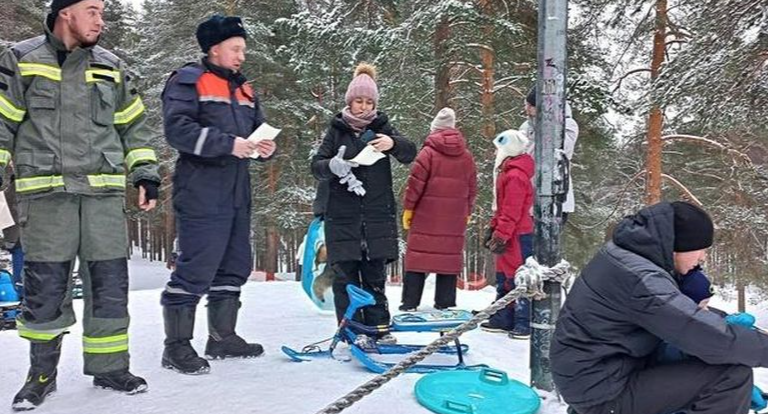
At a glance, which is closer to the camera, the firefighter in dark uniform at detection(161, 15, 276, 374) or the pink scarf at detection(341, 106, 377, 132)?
the firefighter in dark uniform at detection(161, 15, 276, 374)

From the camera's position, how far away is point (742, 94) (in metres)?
7.96

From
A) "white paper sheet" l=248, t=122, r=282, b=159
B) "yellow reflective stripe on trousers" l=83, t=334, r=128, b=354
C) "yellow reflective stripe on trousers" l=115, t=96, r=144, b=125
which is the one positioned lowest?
"yellow reflective stripe on trousers" l=83, t=334, r=128, b=354

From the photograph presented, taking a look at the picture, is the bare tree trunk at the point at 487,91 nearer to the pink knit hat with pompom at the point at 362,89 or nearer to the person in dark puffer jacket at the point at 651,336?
the pink knit hat with pompom at the point at 362,89

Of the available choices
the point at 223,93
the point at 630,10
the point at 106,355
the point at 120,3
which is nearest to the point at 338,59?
the point at 630,10

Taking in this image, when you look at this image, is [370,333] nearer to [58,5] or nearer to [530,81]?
[58,5]

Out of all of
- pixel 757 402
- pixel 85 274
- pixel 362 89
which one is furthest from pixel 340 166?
pixel 757 402

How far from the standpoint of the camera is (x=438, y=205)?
5.45m

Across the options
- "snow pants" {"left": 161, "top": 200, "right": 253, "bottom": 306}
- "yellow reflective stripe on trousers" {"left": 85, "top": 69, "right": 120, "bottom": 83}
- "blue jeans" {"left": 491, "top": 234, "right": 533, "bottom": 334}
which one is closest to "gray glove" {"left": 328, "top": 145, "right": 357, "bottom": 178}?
"snow pants" {"left": 161, "top": 200, "right": 253, "bottom": 306}

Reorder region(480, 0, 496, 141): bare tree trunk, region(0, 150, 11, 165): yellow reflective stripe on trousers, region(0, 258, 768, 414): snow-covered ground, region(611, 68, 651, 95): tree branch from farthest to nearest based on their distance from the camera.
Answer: region(611, 68, 651, 95): tree branch, region(480, 0, 496, 141): bare tree trunk, region(0, 258, 768, 414): snow-covered ground, region(0, 150, 11, 165): yellow reflective stripe on trousers

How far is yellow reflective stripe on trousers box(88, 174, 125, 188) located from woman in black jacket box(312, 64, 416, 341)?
1.35m

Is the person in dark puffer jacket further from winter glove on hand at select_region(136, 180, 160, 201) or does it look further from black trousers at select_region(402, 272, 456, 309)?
black trousers at select_region(402, 272, 456, 309)

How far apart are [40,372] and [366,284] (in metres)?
2.02

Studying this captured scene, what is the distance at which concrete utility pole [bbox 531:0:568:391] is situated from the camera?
332cm

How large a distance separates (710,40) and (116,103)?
7949 millimetres
